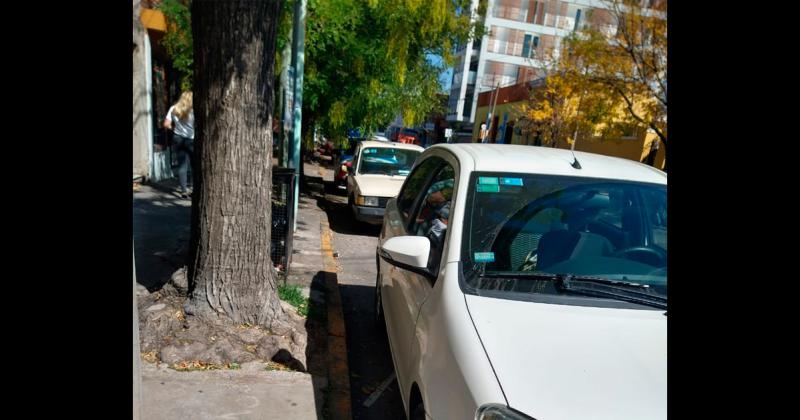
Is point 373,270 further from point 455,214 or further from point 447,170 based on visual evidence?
point 455,214

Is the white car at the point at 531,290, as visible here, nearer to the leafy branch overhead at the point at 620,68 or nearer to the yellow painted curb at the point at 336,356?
the yellow painted curb at the point at 336,356

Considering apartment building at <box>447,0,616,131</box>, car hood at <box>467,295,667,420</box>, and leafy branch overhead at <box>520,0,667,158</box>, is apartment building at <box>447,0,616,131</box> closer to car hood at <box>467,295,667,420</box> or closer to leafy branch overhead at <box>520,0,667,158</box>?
leafy branch overhead at <box>520,0,667,158</box>

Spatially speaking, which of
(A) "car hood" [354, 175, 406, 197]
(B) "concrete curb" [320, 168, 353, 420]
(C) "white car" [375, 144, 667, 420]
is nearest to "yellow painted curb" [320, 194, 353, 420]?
(B) "concrete curb" [320, 168, 353, 420]

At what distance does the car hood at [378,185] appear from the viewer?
823 cm

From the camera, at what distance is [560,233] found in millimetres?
2623

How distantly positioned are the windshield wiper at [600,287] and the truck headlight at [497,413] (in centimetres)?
81

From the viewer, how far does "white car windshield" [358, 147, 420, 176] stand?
9.32 m

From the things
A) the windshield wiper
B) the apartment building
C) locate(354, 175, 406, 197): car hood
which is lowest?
locate(354, 175, 406, 197): car hood

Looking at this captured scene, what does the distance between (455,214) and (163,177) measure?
30.2 ft

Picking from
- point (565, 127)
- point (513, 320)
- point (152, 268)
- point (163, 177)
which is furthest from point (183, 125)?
point (565, 127)

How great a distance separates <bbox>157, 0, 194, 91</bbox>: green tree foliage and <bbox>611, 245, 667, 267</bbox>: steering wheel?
25.0 ft

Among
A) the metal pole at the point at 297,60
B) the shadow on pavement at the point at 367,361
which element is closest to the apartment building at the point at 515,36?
the metal pole at the point at 297,60
